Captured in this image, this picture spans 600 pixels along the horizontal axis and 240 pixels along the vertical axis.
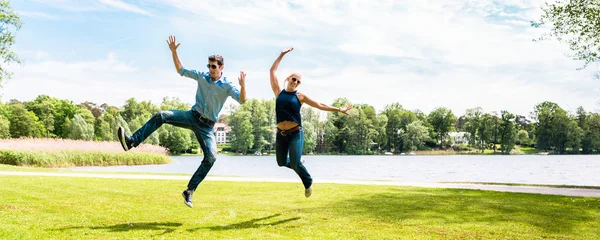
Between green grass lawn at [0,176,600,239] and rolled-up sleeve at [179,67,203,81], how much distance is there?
237cm

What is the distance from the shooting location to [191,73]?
8164 millimetres

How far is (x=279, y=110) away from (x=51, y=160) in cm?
2395

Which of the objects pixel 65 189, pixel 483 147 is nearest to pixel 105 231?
pixel 65 189

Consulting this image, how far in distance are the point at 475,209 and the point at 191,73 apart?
650cm

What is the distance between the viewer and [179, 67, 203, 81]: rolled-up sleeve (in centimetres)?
806

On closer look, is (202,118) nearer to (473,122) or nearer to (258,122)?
(258,122)

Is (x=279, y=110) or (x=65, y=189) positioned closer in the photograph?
(x=279, y=110)

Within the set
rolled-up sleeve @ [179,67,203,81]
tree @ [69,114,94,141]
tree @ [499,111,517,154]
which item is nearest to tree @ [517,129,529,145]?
tree @ [499,111,517,154]

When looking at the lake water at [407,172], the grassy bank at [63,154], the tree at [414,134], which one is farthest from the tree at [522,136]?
the grassy bank at [63,154]

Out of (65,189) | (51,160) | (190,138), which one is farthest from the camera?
(190,138)

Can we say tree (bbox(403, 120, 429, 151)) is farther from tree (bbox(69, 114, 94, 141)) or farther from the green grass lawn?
the green grass lawn

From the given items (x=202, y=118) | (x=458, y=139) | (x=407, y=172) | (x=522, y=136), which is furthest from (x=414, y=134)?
(x=202, y=118)

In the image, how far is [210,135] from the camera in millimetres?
8141

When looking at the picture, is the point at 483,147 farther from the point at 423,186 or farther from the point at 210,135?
the point at 210,135
